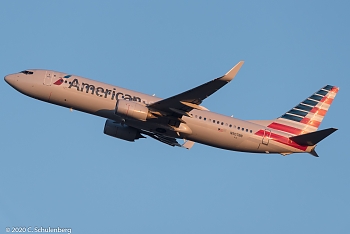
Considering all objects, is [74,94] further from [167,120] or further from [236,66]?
[236,66]

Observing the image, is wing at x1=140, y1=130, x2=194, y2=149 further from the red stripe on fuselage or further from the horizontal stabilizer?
the horizontal stabilizer

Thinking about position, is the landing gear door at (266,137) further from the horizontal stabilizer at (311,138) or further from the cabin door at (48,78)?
the cabin door at (48,78)

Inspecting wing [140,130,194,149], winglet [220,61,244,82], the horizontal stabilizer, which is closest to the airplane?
the horizontal stabilizer

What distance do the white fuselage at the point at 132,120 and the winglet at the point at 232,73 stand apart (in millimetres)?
6472

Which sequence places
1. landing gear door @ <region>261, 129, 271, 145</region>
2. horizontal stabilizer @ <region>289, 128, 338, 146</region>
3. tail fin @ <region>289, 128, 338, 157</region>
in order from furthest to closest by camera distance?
landing gear door @ <region>261, 129, 271, 145</region> < tail fin @ <region>289, 128, 338, 157</region> < horizontal stabilizer @ <region>289, 128, 338, 146</region>

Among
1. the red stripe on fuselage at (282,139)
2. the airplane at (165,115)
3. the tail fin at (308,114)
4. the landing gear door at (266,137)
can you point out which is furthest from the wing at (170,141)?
the tail fin at (308,114)

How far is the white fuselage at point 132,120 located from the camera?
49156mm

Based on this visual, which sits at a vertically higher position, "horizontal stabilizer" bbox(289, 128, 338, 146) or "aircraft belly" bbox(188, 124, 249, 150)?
"horizontal stabilizer" bbox(289, 128, 338, 146)

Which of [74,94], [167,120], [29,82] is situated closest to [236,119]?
[167,120]

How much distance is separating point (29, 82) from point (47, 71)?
1.76m

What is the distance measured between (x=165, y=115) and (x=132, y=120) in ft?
8.74

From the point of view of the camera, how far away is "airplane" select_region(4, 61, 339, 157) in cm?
4775

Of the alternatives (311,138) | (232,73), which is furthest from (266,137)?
(232,73)

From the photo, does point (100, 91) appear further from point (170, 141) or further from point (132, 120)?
point (170, 141)
